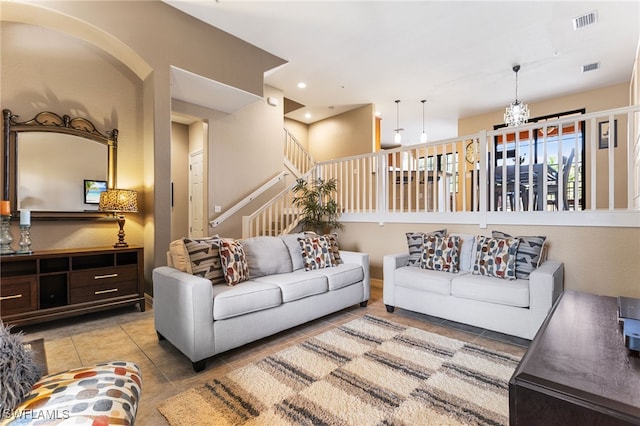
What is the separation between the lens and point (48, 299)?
119 inches

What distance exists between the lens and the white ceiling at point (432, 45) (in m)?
3.75

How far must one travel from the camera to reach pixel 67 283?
308 cm

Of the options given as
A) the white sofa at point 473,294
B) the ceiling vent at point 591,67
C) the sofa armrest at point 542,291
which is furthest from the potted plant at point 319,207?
the ceiling vent at point 591,67

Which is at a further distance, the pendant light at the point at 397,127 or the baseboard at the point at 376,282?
the pendant light at the point at 397,127

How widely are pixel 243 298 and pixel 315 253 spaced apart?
1.19 meters

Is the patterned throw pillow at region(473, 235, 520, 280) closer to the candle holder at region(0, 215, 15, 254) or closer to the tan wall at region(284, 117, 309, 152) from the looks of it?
the candle holder at region(0, 215, 15, 254)

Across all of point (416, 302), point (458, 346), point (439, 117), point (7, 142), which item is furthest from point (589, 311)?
point (439, 117)

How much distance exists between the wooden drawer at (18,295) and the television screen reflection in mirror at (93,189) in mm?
1142

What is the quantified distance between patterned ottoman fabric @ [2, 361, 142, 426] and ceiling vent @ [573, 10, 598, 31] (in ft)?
18.9

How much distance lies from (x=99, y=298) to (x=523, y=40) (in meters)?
6.37

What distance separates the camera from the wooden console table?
2.79 m

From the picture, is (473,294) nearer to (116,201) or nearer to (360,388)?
(360,388)

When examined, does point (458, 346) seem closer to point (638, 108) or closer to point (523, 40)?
point (638, 108)

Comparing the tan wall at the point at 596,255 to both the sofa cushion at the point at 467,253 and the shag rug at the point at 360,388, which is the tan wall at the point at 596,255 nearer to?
the sofa cushion at the point at 467,253
